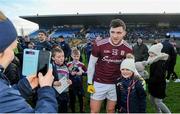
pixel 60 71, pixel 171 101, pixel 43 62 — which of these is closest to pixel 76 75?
pixel 60 71

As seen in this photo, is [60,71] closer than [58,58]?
No

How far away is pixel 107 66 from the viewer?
7.17 meters

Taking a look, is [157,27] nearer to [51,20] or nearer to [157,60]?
[51,20]

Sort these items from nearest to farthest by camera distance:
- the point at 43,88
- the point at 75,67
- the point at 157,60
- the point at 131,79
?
the point at 43,88
the point at 131,79
the point at 157,60
the point at 75,67

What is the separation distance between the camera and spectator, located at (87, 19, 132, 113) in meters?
7.12

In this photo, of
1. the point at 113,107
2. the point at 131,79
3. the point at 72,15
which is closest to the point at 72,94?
the point at 113,107

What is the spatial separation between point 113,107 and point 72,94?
2.12 m

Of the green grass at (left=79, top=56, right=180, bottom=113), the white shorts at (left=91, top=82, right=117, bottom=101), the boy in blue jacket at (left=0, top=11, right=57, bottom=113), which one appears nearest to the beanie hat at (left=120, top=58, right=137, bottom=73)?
the white shorts at (left=91, top=82, right=117, bottom=101)

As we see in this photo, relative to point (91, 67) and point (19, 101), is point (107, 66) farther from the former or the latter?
point (19, 101)

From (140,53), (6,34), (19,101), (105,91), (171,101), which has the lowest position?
(171,101)

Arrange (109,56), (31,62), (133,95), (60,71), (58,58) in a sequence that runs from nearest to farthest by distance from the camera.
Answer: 1. (31,62)
2. (133,95)
3. (109,56)
4. (58,58)
5. (60,71)

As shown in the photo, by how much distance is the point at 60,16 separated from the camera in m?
65.3

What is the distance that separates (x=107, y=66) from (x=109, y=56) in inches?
6.9

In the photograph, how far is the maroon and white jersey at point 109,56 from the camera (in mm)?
7121
